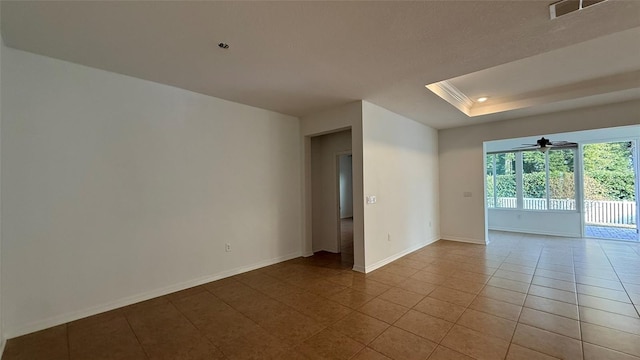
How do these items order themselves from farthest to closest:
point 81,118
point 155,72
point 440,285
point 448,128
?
point 448,128
point 440,285
point 155,72
point 81,118

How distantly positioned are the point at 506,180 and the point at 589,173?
1.83 meters

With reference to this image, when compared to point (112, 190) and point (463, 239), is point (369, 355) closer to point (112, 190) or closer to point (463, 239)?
point (112, 190)

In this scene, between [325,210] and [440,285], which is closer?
[440,285]

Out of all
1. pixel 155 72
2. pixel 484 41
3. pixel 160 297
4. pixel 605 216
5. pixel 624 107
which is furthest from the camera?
pixel 605 216

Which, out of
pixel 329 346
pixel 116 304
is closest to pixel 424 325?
pixel 329 346

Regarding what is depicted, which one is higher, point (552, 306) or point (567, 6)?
point (567, 6)

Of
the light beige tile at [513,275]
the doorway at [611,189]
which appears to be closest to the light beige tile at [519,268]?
the light beige tile at [513,275]

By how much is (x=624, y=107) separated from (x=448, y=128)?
2.85 meters

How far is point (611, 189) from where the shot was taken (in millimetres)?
6742

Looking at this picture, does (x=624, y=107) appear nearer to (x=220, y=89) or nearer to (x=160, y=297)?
(x=220, y=89)

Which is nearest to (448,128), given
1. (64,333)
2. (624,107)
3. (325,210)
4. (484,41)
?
(624,107)

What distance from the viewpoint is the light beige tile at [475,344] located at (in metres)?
2.06

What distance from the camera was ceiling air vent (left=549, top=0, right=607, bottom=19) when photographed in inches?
75.1

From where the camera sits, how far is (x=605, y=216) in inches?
272
